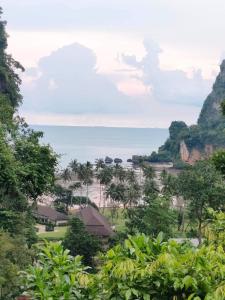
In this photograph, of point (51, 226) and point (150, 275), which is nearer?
point (150, 275)

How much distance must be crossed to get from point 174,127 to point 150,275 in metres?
111

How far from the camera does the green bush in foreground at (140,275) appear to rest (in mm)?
3523

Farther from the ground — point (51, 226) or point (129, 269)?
point (129, 269)

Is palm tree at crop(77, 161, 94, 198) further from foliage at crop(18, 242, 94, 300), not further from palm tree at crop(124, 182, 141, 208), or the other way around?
foliage at crop(18, 242, 94, 300)

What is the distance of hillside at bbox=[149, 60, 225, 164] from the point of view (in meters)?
103

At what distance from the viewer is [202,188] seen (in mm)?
40031

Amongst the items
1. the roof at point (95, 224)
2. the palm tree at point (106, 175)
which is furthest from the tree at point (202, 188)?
Result: the palm tree at point (106, 175)

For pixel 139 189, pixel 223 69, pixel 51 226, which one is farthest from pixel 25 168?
pixel 223 69

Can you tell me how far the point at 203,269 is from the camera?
3547mm

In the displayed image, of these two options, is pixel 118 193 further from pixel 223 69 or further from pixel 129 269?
pixel 223 69

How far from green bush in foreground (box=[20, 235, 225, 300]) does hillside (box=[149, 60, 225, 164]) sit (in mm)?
93247

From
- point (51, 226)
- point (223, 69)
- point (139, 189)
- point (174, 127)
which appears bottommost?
point (51, 226)

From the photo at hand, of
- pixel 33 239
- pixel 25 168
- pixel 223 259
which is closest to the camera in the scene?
pixel 223 259

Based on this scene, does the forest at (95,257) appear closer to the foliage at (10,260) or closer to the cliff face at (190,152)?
the foliage at (10,260)
